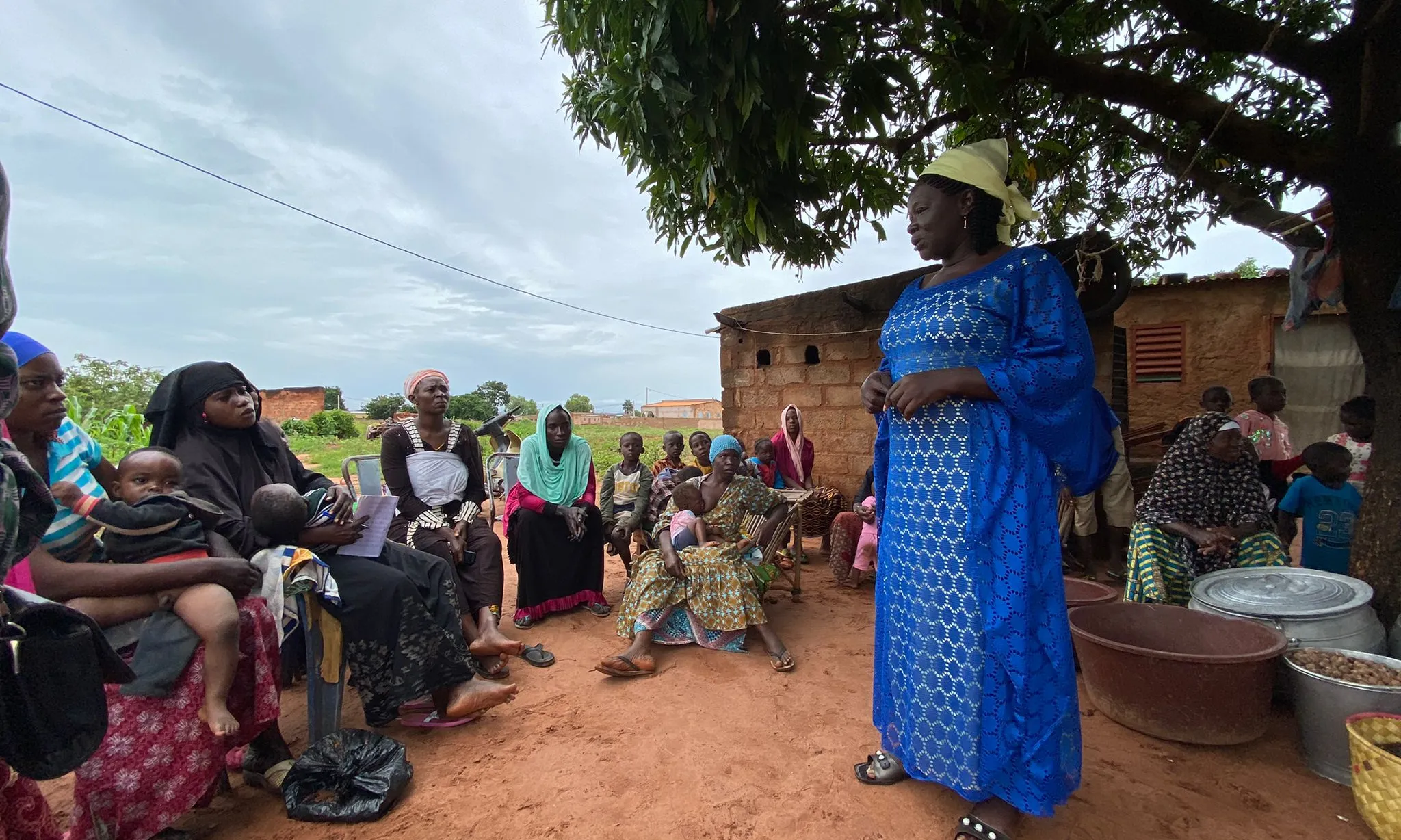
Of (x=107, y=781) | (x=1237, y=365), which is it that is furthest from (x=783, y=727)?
(x=1237, y=365)

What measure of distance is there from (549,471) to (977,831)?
11.8 feet

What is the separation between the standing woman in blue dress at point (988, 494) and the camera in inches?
74.7

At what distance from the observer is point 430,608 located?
3.09 metres

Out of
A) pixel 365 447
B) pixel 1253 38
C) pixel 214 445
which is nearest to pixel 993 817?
pixel 214 445

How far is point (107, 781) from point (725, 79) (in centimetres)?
327

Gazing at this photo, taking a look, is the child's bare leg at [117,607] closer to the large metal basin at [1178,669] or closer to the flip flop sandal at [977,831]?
the flip flop sandal at [977,831]

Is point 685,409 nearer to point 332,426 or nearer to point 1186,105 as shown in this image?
point 332,426

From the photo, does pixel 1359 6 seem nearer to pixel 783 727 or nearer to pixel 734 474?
pixel 734 474

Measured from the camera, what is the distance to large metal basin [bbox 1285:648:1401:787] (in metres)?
2.34

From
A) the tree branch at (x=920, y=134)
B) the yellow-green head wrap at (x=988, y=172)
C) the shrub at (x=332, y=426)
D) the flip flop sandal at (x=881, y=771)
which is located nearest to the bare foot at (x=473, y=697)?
the flip flop sandal at (x=881, y=771)

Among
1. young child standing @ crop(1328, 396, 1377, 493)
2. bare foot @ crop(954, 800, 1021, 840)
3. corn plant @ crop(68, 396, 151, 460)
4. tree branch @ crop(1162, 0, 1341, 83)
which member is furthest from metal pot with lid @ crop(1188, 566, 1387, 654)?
corn plant @ crop(68, 396, 151, 460)

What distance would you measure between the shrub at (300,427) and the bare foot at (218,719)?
71.6 ft

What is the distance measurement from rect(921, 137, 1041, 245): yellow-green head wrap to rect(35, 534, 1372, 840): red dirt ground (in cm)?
205

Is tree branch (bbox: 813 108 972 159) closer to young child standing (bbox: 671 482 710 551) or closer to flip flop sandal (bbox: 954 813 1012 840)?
young child standing (bbox: 671 482 710 551)
